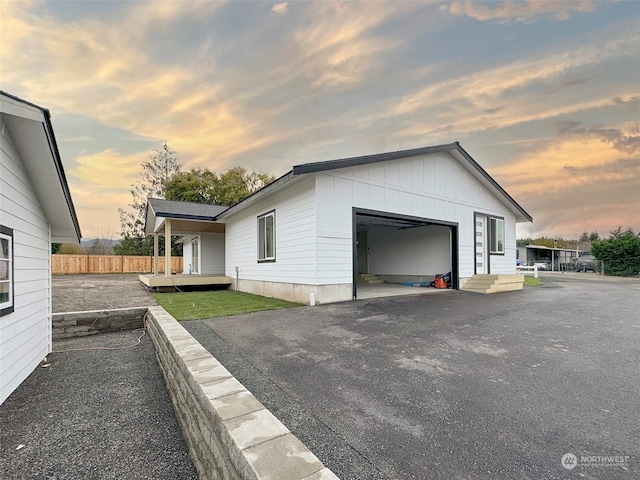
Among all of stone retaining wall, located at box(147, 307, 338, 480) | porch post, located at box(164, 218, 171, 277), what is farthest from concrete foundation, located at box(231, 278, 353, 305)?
stone retaining wall, located at box(147, 307, 338, 480)

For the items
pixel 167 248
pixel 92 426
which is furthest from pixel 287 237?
pixel 92 426

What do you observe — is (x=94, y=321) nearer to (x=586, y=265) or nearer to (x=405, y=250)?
(x=405, y=250)

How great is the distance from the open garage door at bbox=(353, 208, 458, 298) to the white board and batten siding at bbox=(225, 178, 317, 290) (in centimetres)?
316

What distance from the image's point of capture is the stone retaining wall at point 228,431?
4.07 ft

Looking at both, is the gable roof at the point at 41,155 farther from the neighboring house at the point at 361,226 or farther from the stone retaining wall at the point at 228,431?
the neighboring house at the point at 361,226

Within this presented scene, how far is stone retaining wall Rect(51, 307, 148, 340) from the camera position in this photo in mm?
5859

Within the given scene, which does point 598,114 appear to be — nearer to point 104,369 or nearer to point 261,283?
point 261,283

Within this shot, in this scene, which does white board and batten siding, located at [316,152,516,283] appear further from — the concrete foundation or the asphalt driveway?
the asphalt driveway

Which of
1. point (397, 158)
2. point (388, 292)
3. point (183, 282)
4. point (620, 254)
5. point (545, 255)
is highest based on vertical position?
point (397, 158)

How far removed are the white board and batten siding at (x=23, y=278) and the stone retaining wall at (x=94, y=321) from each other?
106 cm

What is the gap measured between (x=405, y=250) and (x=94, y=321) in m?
12.0

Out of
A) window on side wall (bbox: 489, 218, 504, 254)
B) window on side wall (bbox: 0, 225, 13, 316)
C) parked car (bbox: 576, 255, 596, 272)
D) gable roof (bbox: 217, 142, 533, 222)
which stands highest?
gable roof (bbox: 217, 142, 533, 222)

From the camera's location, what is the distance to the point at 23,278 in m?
3.84

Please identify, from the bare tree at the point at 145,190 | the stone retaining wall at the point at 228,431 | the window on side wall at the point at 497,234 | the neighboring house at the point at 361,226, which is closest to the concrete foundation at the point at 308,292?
the neighboring house at the point at 361,226
